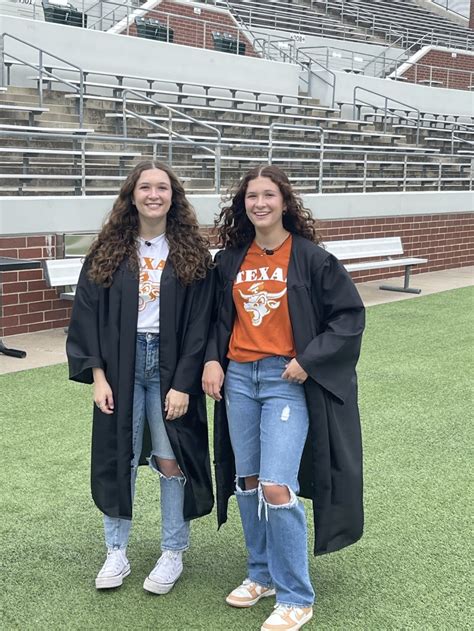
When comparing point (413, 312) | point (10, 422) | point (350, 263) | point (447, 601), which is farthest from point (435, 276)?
point (447, 601)

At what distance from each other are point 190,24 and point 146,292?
18.3 meters

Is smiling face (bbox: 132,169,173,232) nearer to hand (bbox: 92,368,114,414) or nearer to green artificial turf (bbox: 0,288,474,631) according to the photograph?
hand (bbox: 92,368,114,414)

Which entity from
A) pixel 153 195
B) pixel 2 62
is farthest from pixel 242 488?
pixel 2 62

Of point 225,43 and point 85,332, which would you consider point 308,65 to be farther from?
point 85,332

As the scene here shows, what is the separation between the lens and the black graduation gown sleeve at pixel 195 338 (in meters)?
3.37

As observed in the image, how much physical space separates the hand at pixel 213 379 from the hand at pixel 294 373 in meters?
0.29

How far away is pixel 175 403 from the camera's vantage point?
335 cm

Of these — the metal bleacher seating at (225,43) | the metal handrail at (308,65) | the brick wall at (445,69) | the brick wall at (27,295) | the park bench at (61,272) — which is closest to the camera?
the park bench at (61,272)

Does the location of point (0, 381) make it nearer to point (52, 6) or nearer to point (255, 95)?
point (52, 6)

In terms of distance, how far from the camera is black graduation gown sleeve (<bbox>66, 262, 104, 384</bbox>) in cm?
341

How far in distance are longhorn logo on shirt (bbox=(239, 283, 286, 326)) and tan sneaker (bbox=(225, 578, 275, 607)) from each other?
3.61 ft

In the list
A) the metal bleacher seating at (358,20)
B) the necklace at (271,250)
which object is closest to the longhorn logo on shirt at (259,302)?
the necklace at (271,250)

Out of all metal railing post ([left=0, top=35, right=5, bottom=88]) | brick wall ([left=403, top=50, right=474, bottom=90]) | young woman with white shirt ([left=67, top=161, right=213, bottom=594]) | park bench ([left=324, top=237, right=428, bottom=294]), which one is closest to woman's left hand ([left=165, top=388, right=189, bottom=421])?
young woman with white shirt ([left=67, top=161, right=213, bottom=594])

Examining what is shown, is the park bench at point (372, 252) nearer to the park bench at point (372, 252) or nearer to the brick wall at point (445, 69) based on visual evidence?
the park bench at point (372, 252)
